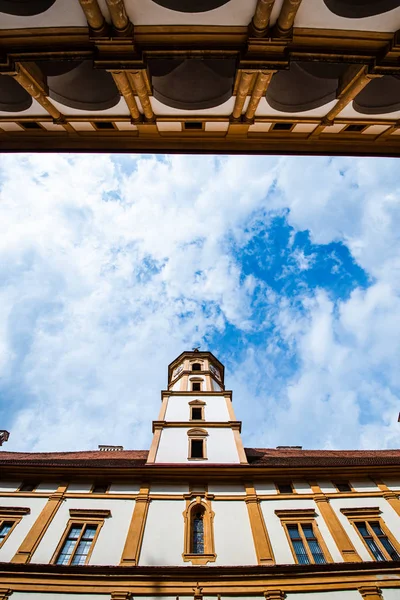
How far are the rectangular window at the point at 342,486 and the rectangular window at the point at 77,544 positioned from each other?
11.2m

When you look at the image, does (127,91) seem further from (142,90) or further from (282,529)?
(282,529)

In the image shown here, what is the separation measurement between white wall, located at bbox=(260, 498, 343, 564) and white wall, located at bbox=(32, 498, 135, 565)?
19.4 feet

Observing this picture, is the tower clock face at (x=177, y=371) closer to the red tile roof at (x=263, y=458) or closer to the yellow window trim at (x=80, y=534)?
the red tile roof at (x=263, y=458)

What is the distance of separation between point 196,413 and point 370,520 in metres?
11.3

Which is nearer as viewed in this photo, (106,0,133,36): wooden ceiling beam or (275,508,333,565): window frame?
(106,0,133,36): wooden ceiling beam

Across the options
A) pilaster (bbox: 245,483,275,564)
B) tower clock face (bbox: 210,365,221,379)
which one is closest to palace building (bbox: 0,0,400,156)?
pilaster (bbox: 245,483,275,564)

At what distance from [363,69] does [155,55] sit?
17.7 feet

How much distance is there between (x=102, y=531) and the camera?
15023mm

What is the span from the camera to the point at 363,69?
9.59m

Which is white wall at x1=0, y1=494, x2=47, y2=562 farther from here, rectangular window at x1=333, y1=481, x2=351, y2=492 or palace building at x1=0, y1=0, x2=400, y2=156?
palace building at x1=0, y1=0, x2=400, y2=156

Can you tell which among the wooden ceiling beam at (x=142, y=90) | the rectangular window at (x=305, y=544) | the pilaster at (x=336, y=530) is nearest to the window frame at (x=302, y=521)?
the rectangular window at (x=305, y=544)

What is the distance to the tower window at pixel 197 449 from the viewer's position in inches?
787

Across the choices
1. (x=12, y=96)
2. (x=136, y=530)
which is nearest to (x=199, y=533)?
(x=136, y=530)

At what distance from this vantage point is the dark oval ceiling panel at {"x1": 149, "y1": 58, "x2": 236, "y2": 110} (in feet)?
35.1
